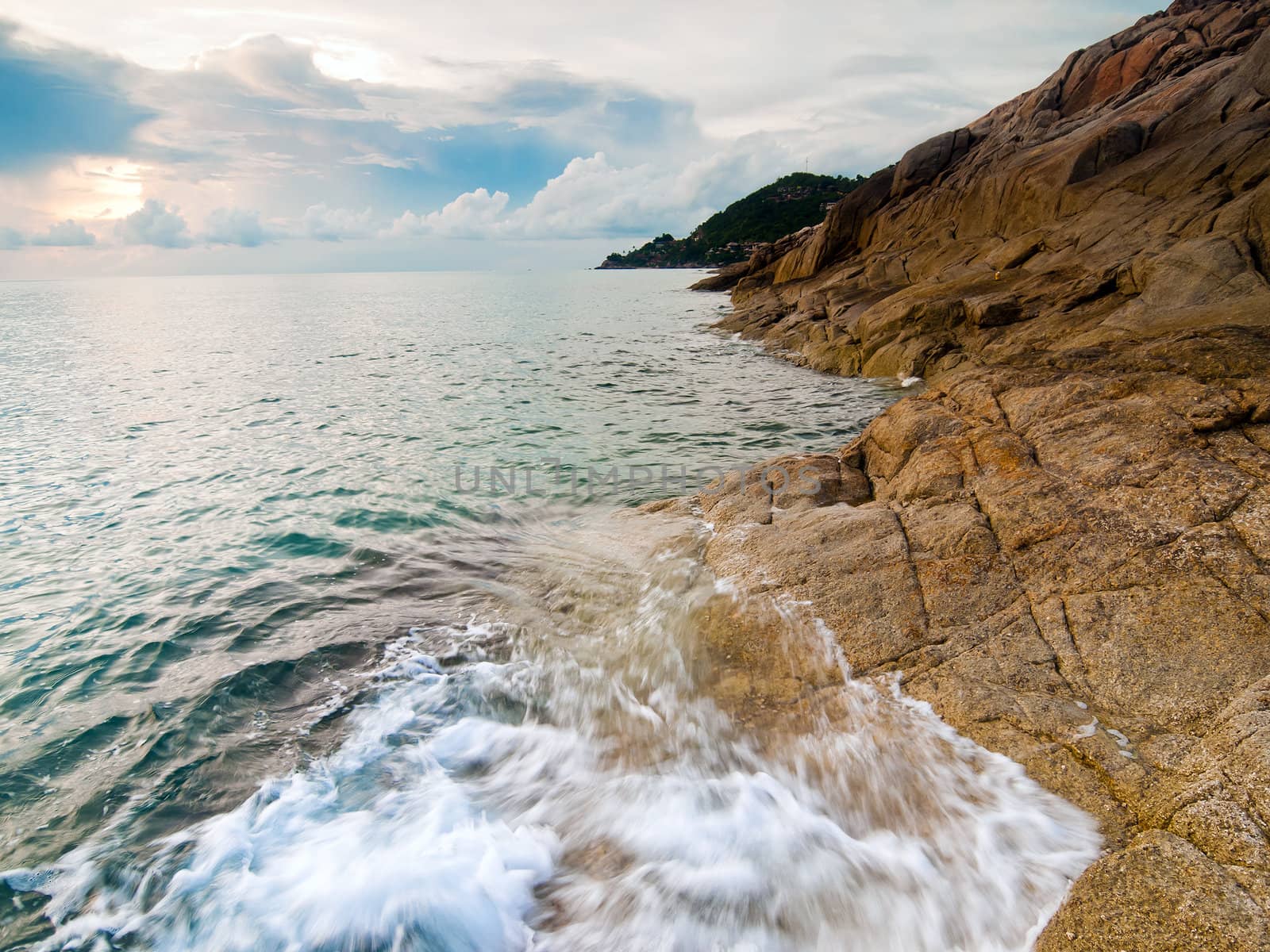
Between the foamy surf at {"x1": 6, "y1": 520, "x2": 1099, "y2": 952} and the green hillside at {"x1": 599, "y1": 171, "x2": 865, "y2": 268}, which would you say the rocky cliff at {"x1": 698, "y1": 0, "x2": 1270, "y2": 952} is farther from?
the green hillside at {"x1": 599, "y1": 171, "x2": 865, "y2": 268}

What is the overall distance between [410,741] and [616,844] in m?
2.06

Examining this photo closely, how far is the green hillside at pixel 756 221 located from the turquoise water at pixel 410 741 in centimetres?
10601

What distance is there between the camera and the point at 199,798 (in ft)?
14.9

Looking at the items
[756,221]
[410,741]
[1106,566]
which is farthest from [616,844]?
[756,221]

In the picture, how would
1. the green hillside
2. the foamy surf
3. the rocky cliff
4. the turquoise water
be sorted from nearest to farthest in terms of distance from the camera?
the rocky cliff < the foamy surf < the turquoise water < the green hillside

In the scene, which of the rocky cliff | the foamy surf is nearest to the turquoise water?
the foamy surf

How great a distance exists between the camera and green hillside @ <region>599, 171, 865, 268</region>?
385 feet

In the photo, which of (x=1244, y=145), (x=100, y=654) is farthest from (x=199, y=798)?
(x=1244, y=145)

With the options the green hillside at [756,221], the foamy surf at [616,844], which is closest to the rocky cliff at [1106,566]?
the foamy surf at [616,844]

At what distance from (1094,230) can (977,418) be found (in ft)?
51.6

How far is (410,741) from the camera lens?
5.11 m

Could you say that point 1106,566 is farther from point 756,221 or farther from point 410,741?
point 756,221

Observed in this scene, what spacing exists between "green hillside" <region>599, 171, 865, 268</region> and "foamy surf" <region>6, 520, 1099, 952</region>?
109677 millimetres

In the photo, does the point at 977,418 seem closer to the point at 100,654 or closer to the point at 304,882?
the point at 304,882
